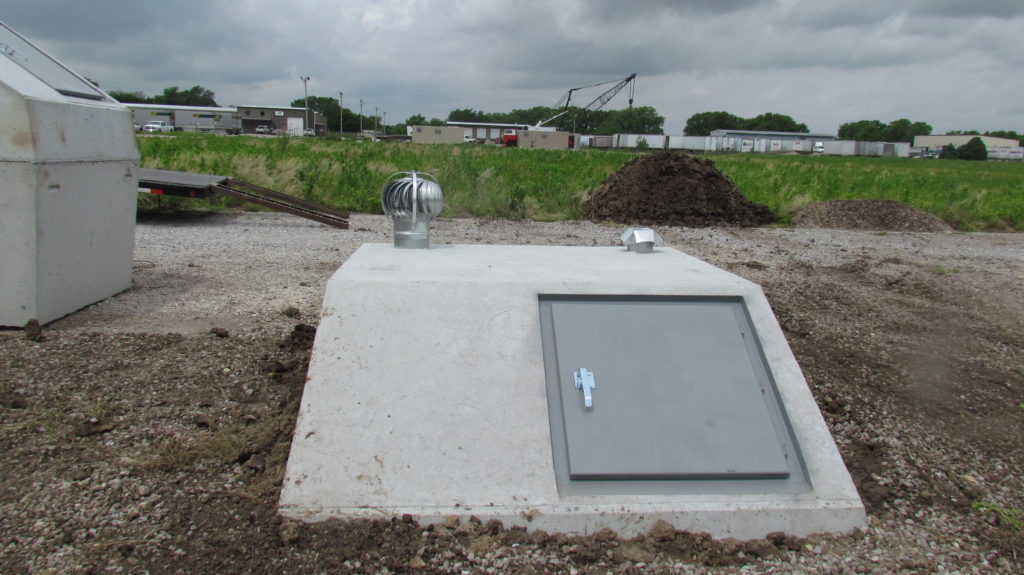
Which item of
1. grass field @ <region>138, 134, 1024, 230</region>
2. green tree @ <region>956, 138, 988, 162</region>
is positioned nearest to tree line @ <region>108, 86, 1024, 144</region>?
green tree @ <region>956, 138, 988, 162</region>

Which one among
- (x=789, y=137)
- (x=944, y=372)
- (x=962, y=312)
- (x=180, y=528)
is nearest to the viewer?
(x=180, y=528)

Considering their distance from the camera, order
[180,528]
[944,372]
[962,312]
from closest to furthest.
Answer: [180,528] < [944,372] < [962,312]

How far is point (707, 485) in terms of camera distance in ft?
9.55

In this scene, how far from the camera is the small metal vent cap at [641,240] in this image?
4.63 metres

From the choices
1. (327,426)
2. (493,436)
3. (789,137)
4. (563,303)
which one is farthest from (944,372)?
(789,137)

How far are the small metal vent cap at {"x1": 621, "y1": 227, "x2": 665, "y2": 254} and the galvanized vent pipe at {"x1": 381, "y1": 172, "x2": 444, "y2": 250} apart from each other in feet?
4.26

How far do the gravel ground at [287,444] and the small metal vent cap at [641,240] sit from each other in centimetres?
142

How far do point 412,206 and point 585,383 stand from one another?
1.79 metres

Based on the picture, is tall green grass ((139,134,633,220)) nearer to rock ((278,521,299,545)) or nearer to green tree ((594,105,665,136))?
rock ((278,521,299,545))

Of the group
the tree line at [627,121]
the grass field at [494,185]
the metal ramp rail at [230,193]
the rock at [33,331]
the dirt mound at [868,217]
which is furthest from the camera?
the tree line at [627,121]

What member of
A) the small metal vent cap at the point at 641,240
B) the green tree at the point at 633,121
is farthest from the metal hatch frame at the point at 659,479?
the green tree at the point at 633,121

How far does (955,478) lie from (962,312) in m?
4.27

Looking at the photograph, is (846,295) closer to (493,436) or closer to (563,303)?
(563,303)

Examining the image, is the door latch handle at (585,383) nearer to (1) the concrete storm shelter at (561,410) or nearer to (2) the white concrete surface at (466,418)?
(1) the concrete storm shelter at (561,410)
